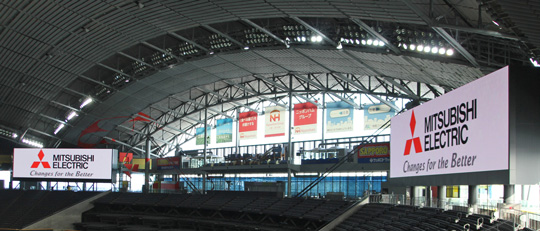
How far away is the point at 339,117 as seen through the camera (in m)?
49.2

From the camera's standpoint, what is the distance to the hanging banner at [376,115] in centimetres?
4572

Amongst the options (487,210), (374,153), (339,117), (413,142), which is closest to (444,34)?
(413,142)

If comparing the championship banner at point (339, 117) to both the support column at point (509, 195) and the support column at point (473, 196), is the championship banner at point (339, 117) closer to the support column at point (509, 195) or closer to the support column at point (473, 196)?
the support column at point (473, 196)

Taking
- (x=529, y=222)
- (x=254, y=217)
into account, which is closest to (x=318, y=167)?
(x=254, y=217)

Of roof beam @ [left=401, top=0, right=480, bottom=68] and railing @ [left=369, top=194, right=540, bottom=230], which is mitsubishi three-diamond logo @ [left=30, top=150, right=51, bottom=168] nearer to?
railing @ [left=369, top=194, right=540, bottom=230]

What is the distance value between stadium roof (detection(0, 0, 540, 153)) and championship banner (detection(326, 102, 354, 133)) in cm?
119

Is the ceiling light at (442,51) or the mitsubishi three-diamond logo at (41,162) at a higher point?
the ceiling light at (442,51)

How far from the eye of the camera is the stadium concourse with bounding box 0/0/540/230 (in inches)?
621

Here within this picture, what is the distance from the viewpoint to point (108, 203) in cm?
4684

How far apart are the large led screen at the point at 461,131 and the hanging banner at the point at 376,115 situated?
24.0 meters

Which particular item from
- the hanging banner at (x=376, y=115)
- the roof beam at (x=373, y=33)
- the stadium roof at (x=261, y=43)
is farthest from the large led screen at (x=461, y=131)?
the hanging banner at (x=376, y=115)

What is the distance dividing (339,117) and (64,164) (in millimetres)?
24505

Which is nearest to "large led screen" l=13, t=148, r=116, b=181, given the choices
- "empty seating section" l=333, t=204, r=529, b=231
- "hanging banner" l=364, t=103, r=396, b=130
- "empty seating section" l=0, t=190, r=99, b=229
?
"empty seating section" l=0, t=190, r=99, b=229

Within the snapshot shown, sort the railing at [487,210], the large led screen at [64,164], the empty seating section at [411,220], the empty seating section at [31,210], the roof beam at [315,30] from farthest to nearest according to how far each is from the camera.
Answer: the large led screen at [64,164], the empty seating section at [31,210], the roof beam at [315,30], the empty seating section at [411,220], the railing at [487,210]
